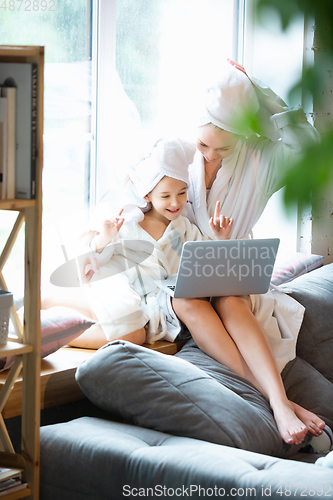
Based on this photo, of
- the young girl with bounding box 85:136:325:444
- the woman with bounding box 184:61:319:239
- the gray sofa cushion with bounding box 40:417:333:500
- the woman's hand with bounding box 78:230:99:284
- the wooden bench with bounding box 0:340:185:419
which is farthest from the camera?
the woman with bounding box 184:61:319:239

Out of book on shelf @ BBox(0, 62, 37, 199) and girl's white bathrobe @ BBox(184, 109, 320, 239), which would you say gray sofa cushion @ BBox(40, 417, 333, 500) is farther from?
girl's white bathrobe @ BBox(184, 109, 320, 239)

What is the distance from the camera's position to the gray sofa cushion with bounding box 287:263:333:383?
2.14m

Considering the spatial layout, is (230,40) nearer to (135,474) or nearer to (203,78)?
(203,78)

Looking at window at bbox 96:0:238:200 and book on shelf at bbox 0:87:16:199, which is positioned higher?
window at bbox 96:0:238:200

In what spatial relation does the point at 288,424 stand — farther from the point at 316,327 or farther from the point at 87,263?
the point at 87,263

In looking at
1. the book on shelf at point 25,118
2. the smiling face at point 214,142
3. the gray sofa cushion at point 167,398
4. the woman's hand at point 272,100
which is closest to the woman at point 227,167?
the smiling face at point 214,142

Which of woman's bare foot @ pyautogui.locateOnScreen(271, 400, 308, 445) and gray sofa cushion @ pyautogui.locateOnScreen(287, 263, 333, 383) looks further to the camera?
gray sofa cushion @ pyautogui.locateOnScreen(287, 263, 333, 383)

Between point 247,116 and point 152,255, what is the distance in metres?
1.83

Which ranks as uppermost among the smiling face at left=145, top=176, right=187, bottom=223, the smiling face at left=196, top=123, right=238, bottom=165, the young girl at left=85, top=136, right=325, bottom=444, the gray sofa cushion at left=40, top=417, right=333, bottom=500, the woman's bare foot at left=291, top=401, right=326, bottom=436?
the smiling face at left=196, top=123, right=238, bottom=165

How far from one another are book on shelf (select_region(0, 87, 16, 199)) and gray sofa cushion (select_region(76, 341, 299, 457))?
0.52 metres

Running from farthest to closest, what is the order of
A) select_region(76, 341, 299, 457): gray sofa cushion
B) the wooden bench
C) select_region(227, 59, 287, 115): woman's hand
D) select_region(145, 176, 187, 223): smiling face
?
Result: select_region(145, 176, 187, 223): smiling face → the wooden bench → select_region(76, 341, 299, 457): gray sofa cushion → select_region(227, 59, 287, 115): woman's hand

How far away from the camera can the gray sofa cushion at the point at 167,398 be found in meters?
1.33

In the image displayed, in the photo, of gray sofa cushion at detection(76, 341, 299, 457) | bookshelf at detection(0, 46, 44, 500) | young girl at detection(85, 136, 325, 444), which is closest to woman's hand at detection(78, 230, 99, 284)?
young girl at detection(85, 136, 325, 444)

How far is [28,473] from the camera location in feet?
4.14
